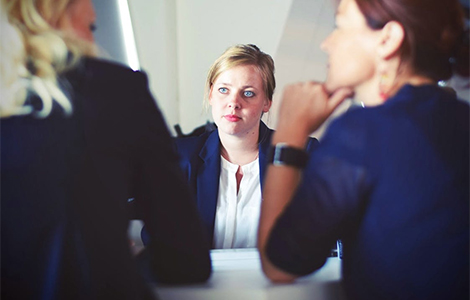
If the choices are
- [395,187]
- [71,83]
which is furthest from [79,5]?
[395,187]

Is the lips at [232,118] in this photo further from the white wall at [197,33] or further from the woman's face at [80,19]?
the woman's face at [80,19]

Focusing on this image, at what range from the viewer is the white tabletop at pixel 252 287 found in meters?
0.73

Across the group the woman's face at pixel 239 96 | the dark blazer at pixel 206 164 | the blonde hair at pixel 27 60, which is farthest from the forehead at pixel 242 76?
the blonde hair at pixel 27 60

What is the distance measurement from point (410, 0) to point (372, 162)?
1.14 feet

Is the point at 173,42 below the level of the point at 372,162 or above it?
above

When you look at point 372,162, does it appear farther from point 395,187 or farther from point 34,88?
point 34,88

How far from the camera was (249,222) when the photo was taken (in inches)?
32.7

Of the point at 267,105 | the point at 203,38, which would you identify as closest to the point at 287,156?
the point at 267,105

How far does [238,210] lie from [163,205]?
0.67ft

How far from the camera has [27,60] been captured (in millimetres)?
652

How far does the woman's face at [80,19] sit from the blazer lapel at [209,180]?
0.34 meters

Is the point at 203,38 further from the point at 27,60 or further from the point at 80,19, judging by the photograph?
the point at 27,60

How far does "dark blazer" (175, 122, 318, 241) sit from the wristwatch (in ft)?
0.19

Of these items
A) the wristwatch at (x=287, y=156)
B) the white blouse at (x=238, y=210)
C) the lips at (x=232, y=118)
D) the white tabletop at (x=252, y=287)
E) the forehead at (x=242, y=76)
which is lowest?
the white tabletop at (x=252, y=287)
